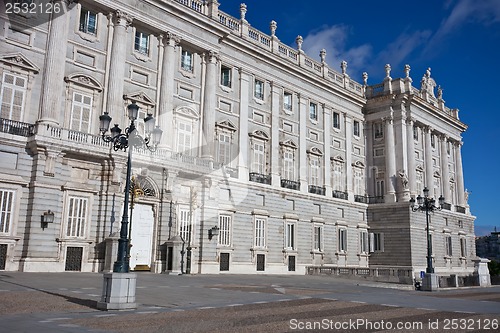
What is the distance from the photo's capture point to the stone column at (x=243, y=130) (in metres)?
33.4

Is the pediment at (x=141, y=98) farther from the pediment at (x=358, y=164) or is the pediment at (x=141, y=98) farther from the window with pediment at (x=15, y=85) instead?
the pediment at (x=358, y=164)

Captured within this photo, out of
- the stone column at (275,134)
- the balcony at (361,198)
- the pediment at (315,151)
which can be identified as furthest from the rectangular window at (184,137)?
the balcony at (361,198)

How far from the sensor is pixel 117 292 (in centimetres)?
1112

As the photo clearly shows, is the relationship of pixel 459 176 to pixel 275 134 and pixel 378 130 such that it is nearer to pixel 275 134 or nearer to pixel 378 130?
pixel 378 130

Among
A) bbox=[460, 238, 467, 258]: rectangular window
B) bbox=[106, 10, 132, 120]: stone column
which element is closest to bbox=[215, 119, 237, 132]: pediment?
bbox=[106, 10, 132, 120]: stone column

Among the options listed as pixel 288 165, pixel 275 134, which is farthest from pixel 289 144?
pixel 275 134

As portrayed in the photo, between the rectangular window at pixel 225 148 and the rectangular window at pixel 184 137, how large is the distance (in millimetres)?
2847

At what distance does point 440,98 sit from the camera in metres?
56.2

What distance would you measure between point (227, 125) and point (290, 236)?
1029cm

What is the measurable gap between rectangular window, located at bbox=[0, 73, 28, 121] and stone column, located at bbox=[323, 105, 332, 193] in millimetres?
25677

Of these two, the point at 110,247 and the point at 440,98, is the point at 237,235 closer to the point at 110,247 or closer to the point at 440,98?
the point at 110,247

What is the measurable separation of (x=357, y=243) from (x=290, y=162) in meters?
11.2

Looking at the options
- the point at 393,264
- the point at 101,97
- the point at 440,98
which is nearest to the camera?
the point at 101,97

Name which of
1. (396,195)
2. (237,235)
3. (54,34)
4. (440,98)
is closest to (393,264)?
(396,195)
